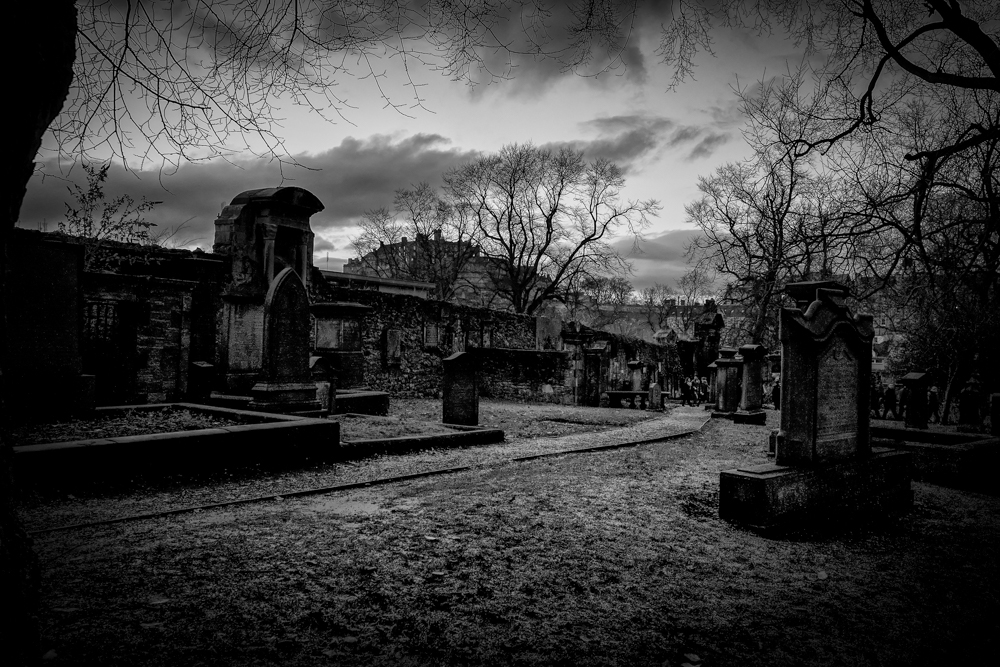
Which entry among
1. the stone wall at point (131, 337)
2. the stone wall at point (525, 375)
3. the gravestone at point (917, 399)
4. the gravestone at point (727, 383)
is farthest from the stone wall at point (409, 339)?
the gravestone at point (917, 399)

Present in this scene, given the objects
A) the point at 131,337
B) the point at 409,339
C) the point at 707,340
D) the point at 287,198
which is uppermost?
the point at 287,198

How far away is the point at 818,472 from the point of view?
5.14 meters

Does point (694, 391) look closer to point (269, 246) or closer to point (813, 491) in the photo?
point (269, 246)

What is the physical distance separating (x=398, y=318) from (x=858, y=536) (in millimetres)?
16477

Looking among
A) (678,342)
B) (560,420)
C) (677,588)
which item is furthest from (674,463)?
(678,342)

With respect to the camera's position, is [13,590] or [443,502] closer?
[13,590]

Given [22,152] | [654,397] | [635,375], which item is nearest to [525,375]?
[635,375]

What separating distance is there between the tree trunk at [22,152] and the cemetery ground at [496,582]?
0.99 metres

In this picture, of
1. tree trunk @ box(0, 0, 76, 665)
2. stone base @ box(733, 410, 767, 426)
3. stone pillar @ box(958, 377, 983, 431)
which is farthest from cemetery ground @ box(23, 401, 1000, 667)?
stone base @ box(733, 410, 767, 426)

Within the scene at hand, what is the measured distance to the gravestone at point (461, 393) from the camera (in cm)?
1055

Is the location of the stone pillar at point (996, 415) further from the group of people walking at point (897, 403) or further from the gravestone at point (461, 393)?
the gravestone at point (461, 393)

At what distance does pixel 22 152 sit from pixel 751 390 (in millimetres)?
15386

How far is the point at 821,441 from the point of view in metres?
5.25

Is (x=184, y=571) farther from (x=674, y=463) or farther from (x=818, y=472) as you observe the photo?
(x=674, y=463)
